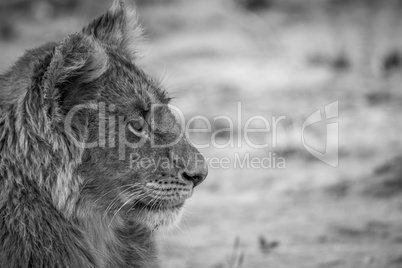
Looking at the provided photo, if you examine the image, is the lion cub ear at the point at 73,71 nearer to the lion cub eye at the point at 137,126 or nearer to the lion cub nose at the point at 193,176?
the lion cub eye at the point at 137,126

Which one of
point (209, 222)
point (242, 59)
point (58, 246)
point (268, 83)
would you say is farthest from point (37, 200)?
point (242, 59)

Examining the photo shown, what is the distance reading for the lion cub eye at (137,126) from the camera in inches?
161

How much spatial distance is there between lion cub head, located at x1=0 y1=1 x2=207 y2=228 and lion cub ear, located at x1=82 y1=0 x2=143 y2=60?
30 millimetres

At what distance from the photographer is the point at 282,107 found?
307 inches

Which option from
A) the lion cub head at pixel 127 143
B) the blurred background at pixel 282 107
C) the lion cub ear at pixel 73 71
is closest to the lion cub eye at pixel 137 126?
the lion cub head at pixel 127 143

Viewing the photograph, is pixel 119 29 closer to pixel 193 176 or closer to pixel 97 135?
pixel 97 135

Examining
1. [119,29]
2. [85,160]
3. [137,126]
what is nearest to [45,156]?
[85,160]

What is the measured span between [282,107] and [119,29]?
11.4 ft

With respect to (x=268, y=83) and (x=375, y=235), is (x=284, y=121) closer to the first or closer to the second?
(x=268, y=83)

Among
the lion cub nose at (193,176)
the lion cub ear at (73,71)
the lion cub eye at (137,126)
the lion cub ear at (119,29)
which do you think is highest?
the lion cub ear at (119,29)

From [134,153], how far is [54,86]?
0.59 metres

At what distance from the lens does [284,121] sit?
24.5 feet

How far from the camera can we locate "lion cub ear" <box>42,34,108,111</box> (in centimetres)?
367

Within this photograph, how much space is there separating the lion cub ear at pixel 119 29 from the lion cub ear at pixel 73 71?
0.45 meters
